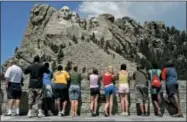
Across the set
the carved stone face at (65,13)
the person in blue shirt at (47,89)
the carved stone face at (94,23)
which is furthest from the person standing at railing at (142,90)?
the carved stone face at (94,23)

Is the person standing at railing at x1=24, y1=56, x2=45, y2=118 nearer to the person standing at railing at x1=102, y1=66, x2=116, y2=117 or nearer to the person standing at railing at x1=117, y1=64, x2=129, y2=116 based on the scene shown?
the person standing at railing at x1=102, y1=66, x2=116, y2=117

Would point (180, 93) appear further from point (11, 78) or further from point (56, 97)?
point (11, 78)

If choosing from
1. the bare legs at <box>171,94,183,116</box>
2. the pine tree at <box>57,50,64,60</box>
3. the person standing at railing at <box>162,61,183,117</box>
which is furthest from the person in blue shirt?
the pine tree at <box>57,50,64,60</box>

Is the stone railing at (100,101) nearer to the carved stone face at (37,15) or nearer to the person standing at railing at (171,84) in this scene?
the person standing at railing at (171,84)

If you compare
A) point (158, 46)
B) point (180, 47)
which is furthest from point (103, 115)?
point (158, 46)

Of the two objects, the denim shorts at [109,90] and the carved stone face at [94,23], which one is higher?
the carved stone face at [94,23]

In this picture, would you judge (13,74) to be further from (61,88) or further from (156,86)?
(156,86)
